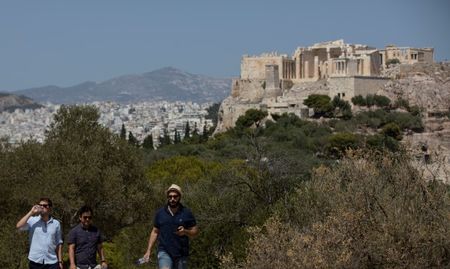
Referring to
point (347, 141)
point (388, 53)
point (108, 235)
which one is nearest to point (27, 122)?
point (388, 53)

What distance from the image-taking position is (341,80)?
171 ft

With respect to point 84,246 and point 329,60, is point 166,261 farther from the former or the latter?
point 329,60

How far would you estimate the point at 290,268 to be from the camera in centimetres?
920

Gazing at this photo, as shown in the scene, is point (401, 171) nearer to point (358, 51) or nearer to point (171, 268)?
point (171, 268)

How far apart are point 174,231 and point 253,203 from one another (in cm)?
611

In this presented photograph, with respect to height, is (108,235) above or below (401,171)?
below

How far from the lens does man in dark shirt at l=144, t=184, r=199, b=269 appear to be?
26.4 ft

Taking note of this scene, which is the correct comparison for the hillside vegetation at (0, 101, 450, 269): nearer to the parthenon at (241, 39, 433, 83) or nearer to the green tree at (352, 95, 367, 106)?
the green tree at (352, 95, 367, 106)

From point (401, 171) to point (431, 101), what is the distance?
42.4 m

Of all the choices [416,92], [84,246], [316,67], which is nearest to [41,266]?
[84,246]

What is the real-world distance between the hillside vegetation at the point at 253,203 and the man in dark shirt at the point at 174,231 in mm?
1472

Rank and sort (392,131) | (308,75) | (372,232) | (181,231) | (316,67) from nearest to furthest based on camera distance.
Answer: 1. (181,231)
2. (372,232)
3. (392,131)
4. (316,67)
5. (308,75)

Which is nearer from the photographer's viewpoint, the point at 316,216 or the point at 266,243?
the point at 266,243

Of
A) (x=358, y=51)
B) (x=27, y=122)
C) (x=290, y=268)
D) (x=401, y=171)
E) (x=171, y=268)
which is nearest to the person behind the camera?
(x=171, y=268)
